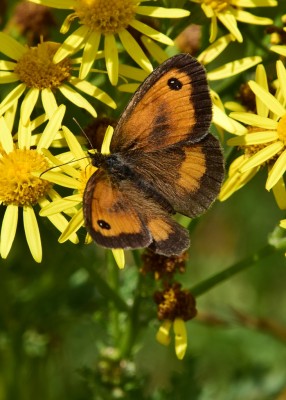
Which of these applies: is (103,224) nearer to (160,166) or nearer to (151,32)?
(160,166)

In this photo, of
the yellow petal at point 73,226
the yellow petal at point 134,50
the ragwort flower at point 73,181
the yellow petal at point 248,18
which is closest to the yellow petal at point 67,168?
the ragwort flower at point 73,181

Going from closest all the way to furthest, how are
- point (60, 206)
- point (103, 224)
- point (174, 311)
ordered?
point (103, 224)
point (60, 206)
point (174, 311)

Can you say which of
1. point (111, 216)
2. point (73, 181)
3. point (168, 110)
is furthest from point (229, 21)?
point (111, 216)

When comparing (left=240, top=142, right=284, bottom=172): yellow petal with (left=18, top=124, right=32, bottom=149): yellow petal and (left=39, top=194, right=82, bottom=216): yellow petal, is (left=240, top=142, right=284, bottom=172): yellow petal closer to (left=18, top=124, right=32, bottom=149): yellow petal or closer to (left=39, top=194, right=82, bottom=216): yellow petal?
(left=39, top=194, right=82, bottom=216): yellow petal

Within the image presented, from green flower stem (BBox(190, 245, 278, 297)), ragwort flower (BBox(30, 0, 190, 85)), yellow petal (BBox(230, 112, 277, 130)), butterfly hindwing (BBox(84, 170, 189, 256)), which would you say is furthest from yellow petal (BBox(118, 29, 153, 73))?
green flower stem (BBox(190, 245, 278, 297))

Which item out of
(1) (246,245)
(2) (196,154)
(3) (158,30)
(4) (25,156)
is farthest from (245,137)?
(1) (246,245)

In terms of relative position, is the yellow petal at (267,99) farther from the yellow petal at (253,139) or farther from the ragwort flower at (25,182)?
the ragwort flower at (25,182)
